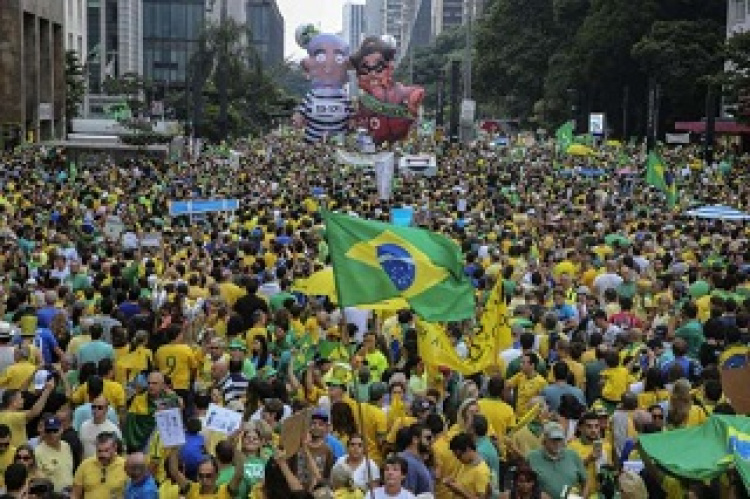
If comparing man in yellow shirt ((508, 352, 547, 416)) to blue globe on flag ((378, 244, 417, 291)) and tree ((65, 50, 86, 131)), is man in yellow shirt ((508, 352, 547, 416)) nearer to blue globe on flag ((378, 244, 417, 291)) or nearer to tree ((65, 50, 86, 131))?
blue globe on flag ((378, 244, 417, 291))

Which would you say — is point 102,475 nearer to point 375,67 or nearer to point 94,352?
point 94,352

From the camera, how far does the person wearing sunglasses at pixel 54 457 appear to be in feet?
28.9

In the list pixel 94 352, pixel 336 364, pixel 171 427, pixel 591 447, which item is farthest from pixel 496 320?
pixel 171 427

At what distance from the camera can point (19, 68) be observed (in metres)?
55.3

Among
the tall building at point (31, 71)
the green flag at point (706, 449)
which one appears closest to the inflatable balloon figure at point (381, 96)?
the tall building at point (31, 71)

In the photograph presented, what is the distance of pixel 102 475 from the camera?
27.8ft

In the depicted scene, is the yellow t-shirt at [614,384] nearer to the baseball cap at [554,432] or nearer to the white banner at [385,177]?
the baseball cap at [554,432]

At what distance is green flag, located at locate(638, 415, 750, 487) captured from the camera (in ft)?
25.5

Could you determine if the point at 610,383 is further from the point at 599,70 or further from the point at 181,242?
the point at 599,70

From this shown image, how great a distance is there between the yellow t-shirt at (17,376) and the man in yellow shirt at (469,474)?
352cm

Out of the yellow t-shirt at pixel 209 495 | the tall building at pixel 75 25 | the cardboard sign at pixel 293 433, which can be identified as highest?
the tall building at pixel 75 25

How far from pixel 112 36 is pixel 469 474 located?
11264cm

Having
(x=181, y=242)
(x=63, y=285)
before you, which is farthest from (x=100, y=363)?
(x=181, y=242)

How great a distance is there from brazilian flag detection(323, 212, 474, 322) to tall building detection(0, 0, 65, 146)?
137 feet
